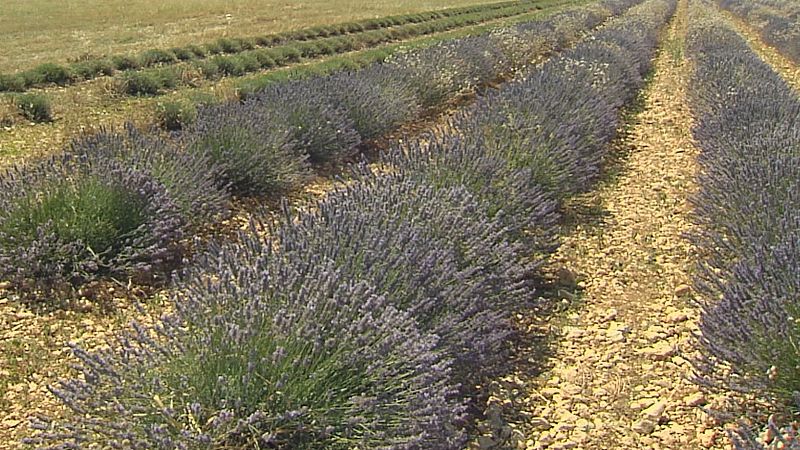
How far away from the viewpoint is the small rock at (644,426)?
2945mm

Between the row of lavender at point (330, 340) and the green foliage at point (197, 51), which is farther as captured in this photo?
the green foliage at point (197, 51)

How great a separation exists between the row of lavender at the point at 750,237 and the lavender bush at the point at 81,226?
2933 mm

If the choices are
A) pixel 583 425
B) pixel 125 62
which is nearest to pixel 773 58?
pixel 125 62

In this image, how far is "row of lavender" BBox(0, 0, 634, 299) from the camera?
151 inches

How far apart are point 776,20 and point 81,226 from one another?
2049 centimetres

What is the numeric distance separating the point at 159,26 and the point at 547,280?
19.3 meters

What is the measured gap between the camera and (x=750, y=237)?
11.8ft

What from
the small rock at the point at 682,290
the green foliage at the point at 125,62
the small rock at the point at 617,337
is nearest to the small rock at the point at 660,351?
the small rock at the point at 617,337

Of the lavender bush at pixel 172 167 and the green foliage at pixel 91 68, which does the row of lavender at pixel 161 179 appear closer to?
the lavender bush at pixel 172 167

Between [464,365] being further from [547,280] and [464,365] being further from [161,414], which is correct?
[547,280]

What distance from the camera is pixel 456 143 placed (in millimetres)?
4648

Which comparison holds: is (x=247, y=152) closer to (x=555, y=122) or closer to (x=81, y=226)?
(x=81, y=226)

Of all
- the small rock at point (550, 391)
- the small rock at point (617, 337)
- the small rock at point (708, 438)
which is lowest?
the small rock at point (550, 391)

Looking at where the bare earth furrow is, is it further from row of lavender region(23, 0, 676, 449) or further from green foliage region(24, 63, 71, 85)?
green foliage region(24, 63, 71, 85)
